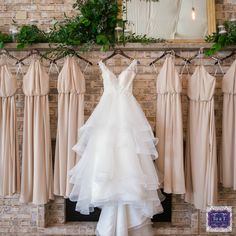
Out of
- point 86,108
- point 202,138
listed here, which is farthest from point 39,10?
point 202,138

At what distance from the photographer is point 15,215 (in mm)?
2344

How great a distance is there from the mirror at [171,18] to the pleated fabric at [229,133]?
0.42 metres

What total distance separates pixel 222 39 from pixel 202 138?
748mm

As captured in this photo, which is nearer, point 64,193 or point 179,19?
point 64,193

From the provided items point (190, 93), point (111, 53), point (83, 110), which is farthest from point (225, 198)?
point (111, 53)

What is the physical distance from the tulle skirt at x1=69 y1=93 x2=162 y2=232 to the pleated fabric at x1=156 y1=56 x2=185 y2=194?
0.17 metres

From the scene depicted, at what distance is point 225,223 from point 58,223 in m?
1.38

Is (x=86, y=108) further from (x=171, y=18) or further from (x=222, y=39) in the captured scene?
(x=222, y=39)

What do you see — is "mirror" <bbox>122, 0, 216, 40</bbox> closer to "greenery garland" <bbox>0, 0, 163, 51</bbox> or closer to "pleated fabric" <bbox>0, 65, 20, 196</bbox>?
"greenery garland" <bbox>0, 0, 163, 51</bbox>

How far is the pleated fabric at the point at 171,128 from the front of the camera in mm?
2064

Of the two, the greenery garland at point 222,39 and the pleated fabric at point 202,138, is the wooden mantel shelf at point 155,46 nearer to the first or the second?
the greenery garland at point 222,39

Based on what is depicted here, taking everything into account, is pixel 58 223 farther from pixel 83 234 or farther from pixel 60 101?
pixel 60 101

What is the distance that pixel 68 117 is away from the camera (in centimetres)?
211

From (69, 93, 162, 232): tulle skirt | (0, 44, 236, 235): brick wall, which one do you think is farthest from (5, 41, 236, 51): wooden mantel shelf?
(69, 93, 162, 232): tulle skirt
